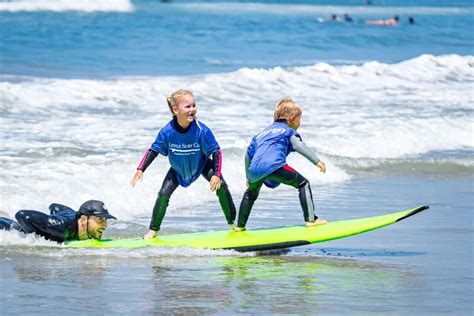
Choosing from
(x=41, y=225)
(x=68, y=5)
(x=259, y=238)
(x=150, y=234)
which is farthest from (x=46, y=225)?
(x=68, y=5)

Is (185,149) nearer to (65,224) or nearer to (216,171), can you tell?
(216,171)

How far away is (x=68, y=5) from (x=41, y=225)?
53.7 metres

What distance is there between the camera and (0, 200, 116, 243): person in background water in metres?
8.44

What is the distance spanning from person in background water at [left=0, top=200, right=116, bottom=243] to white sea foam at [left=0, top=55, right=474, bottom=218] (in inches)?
60.9

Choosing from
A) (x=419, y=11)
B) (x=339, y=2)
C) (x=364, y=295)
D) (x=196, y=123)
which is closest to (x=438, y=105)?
(x=196, y=123)

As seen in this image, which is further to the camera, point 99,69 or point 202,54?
point 202,54

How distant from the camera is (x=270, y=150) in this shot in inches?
338

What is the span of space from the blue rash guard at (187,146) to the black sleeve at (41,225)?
99cm

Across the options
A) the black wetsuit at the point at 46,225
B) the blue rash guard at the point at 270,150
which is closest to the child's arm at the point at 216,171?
the blue rash guard at the point at 270,150

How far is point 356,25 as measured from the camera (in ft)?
164

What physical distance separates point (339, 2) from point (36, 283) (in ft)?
272

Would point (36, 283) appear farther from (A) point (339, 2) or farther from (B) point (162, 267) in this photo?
(A) point (339, 2)

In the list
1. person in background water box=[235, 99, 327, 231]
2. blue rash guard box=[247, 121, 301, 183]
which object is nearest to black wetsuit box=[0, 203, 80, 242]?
person in background water box=[235, 99, 327, 231]

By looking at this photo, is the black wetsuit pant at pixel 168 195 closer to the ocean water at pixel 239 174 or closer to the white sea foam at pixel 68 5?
the ocean water at pixel 239 174
